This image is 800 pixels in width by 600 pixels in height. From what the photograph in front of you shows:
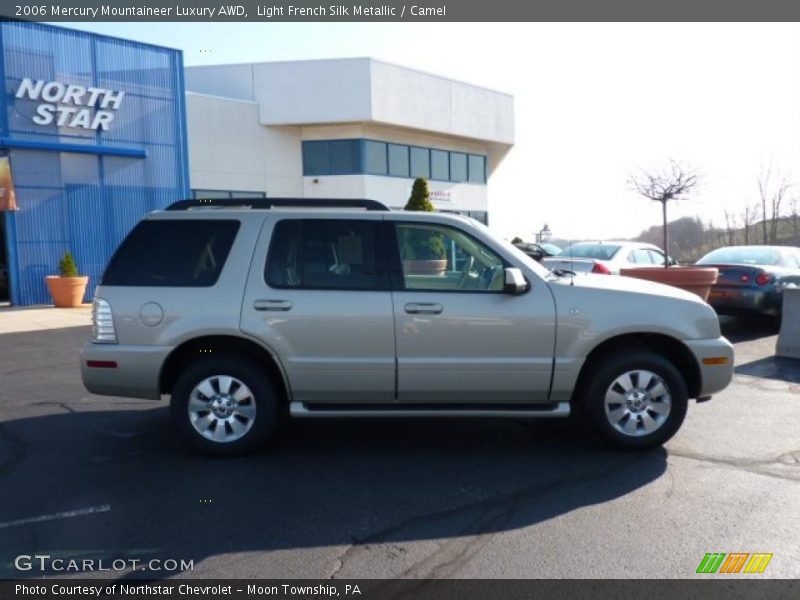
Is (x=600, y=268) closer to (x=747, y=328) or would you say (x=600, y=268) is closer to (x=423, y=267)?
(x=747, y=328)

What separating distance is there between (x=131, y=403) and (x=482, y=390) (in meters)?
3.83

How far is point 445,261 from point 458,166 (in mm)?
27510

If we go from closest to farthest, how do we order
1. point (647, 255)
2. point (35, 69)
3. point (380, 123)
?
point (647, 255) < point (35, 69) < point (380, 123)

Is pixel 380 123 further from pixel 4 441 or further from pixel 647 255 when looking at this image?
pixel 4 441

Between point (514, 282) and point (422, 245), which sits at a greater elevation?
point (422, 245)

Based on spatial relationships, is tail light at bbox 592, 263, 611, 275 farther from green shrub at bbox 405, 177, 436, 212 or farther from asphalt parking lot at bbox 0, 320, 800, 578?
green shrub at bbox 405, 177, 436, 212

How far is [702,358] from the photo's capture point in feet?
17.1

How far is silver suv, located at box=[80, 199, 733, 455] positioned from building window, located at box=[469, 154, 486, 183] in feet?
92.6

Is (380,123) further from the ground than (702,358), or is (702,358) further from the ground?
(380,123)

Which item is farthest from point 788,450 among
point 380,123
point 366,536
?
point 380,123

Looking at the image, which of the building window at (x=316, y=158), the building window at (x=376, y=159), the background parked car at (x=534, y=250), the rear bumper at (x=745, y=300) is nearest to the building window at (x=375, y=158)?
the building window at (x=376, y=159)

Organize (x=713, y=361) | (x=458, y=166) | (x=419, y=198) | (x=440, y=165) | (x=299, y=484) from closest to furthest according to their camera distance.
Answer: (x=299, y=484) → (x=713, y=361) → (x=419, y=198) → (x=440, y=165) → (x=458, y=166)

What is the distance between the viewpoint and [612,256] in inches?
509

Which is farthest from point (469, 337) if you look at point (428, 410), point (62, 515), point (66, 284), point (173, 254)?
point (66, 284)
